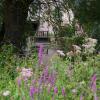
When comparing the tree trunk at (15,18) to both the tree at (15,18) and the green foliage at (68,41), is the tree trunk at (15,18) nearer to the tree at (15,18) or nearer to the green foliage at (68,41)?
the tree at (15,18)

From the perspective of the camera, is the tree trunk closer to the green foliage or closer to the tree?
the tree

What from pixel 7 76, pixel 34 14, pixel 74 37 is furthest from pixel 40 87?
pixel 34 14

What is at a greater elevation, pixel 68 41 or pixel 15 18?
pixel 15 18

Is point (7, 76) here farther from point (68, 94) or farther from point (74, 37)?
point (74, 37)

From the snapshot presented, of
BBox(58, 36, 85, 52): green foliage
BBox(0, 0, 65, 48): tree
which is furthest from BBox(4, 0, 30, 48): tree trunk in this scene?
BBox(58, 36, 85, 52): green foliage

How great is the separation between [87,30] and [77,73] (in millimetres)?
9174

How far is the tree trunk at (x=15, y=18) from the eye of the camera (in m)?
13.0

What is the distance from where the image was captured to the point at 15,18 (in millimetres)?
13281

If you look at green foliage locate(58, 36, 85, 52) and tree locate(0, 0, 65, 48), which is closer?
green foliage locate(58, 36, 85, 52)

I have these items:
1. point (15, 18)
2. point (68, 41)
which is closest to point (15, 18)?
point (15, 18)

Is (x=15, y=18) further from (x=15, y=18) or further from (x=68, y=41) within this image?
(x=68, y=41)

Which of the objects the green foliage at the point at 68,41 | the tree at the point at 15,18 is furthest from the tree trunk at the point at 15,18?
the green foliage at the point at 68,41

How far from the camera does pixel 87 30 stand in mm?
14039

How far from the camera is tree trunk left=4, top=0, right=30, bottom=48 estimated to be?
1302 centimetres
